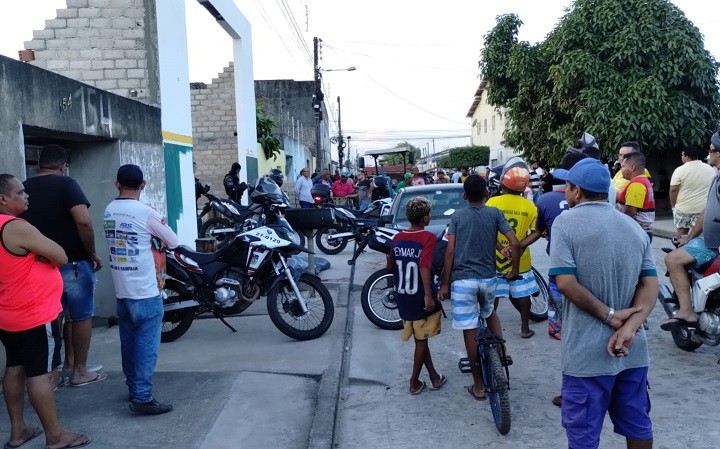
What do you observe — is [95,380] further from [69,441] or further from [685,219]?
[685,219]

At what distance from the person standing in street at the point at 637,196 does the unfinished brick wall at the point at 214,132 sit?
13784 mm

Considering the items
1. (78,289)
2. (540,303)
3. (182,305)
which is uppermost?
(78,289)

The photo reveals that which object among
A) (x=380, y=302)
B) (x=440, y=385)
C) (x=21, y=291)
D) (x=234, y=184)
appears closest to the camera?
(x=21, y=291)

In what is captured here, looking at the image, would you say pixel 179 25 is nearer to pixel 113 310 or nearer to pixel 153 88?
pixel 153 88

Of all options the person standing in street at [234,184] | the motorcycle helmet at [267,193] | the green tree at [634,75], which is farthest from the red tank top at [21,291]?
the green tree at [634,75]

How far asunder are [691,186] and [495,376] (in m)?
5.63

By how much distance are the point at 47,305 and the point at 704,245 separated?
520 centimetres

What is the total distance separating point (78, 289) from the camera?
5.48 m

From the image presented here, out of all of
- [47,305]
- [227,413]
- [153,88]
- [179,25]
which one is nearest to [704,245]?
[227,413]

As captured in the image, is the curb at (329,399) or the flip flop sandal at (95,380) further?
the flip flop sandal at (95,380)

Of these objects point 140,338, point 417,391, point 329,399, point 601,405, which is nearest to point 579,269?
point 601,405

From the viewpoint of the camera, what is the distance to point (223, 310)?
22.9 feet

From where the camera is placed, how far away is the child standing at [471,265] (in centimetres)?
509

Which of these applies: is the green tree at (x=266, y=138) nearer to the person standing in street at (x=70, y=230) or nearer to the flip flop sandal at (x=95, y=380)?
the flip flop sandal at (x=95, y=380)
